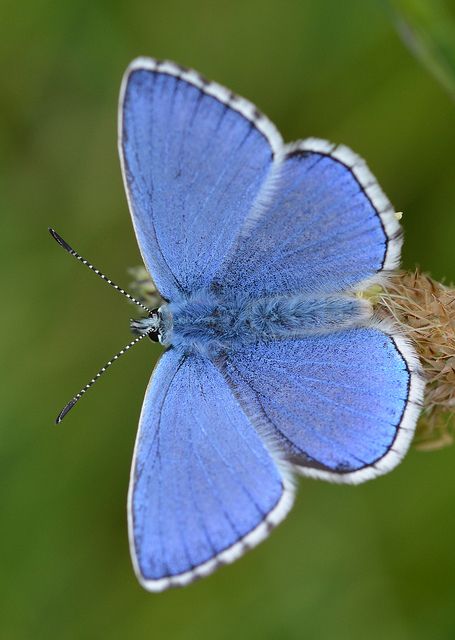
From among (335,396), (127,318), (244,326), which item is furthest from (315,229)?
(127,318)

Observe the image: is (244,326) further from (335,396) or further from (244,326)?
(335,396)


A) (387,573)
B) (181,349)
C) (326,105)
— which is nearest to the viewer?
(181,349)

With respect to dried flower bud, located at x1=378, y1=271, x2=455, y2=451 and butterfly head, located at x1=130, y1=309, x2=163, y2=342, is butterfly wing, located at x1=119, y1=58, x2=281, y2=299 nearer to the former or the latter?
butterfly head, located at x1=130, y1=309, x2=163, y2=342

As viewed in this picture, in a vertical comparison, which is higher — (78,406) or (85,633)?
(78,406)

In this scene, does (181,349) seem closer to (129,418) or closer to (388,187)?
(129,418)

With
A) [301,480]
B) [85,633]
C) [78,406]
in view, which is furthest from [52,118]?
[85,633]

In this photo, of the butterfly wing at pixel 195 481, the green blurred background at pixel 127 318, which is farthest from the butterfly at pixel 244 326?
the green blurred background at pixel 127 318

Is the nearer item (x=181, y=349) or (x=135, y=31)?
(x=181, y=349)
